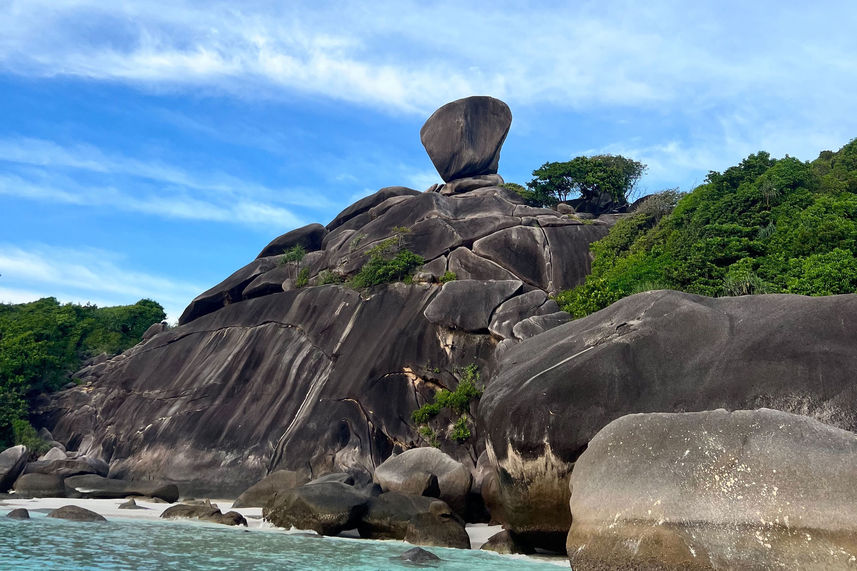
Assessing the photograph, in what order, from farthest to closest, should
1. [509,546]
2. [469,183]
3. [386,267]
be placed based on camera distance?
1. [469,183]
2. [386,267]
3. [509,546]

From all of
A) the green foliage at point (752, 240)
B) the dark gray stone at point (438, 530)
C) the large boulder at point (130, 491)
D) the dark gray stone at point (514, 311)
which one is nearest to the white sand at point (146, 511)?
the dark gray stone at point (438, 530)

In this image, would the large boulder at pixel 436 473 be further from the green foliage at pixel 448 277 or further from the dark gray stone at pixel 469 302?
the green foliage at pixel 448 277

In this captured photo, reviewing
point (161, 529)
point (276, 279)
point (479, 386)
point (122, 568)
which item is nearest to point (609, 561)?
point (122, 568)

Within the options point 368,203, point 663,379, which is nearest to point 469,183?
point 368,203

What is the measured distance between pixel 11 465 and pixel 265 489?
1020cm

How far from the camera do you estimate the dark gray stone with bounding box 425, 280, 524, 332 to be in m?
27.0

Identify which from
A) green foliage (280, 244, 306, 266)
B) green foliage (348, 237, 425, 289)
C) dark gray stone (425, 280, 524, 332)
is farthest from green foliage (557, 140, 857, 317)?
green foliage (280, 244, 306, 266)

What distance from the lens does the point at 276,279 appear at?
36500mm

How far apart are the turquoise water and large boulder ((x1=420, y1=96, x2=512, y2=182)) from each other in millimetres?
32087

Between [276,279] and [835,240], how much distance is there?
2498cm

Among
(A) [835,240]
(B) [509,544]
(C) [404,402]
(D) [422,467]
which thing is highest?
(A) [835,240]

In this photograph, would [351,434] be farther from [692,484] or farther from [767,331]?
[692,484]

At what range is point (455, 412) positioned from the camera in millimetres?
25219

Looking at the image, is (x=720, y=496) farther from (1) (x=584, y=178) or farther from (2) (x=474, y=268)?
(1) (x=584, y=178)
